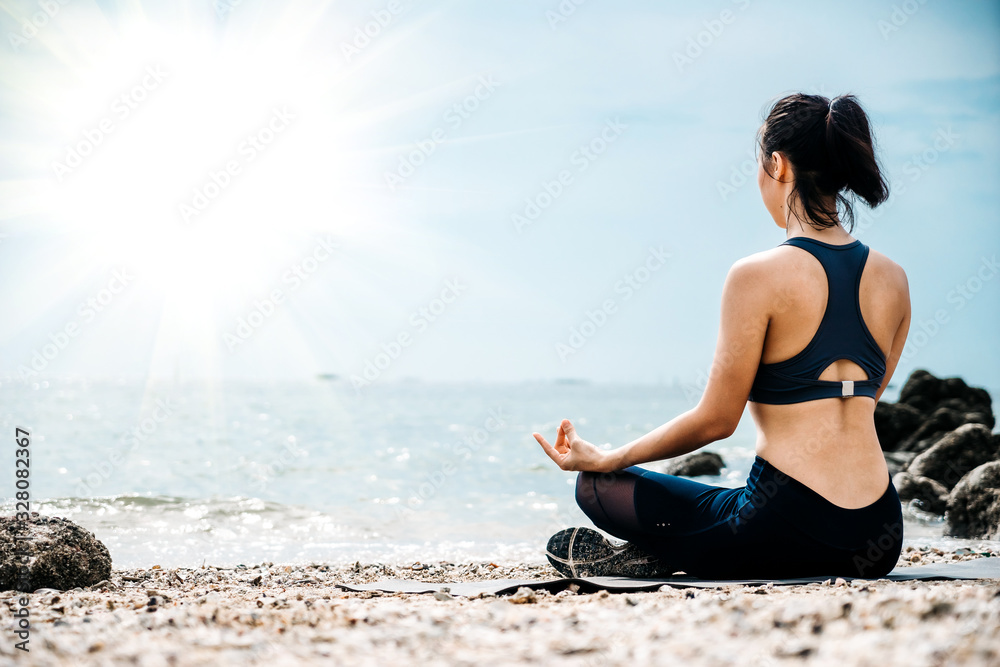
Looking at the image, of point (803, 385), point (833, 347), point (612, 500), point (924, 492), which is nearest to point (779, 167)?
point (833, 347)

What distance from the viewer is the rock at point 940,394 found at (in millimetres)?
17844

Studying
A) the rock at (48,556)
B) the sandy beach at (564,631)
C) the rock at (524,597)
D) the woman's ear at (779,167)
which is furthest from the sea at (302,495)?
the woman's ear at (779,167)

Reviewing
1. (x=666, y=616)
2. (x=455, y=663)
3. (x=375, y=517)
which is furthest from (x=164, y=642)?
(x=375, y=517)

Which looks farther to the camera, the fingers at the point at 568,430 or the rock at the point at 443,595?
the fingers at the point at 568,430

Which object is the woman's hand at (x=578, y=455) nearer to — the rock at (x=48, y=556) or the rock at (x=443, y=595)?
the rock at (x=443, y=595)

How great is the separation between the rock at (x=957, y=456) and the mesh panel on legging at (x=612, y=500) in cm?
951

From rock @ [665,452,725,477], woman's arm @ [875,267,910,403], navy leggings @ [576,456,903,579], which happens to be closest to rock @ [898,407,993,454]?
rock @ [665,452,725,477]

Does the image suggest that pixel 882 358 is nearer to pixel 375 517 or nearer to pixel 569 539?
pixel 569 539

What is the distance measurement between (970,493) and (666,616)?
682cm

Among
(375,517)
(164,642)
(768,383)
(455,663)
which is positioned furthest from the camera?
(375,517)

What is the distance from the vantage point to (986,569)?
10.1 feet

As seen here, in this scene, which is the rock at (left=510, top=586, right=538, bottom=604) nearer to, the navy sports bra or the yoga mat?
the yoga mat

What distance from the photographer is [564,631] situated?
6.25 feet

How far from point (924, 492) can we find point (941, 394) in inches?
403
